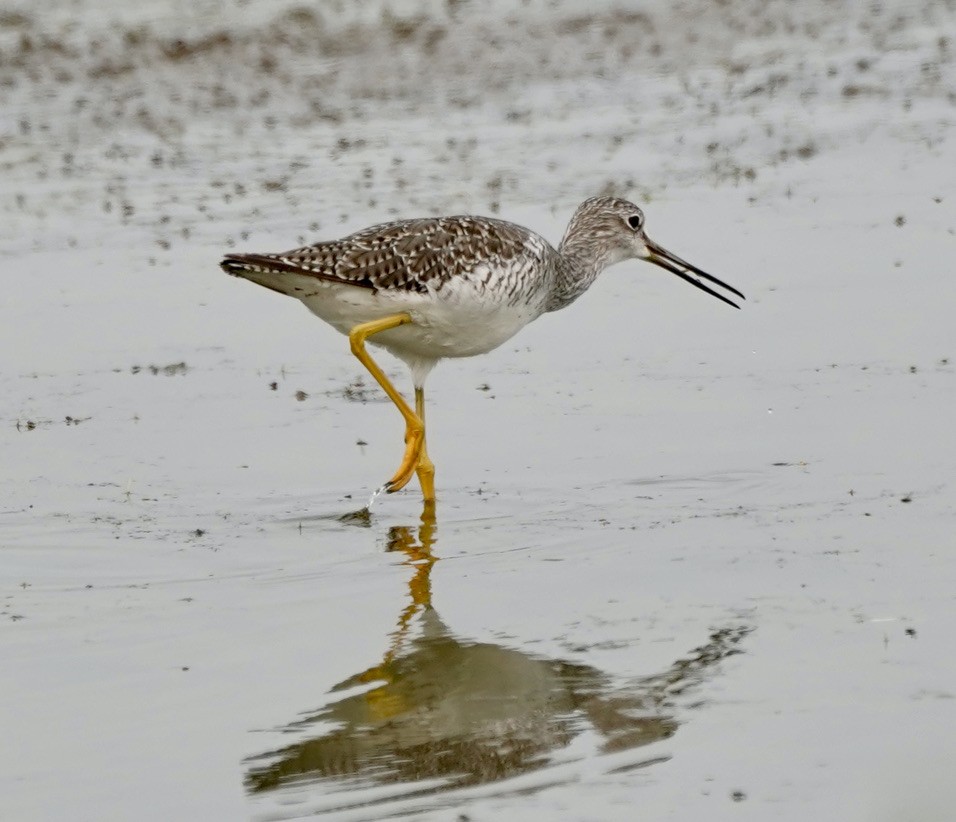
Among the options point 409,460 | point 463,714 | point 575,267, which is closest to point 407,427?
point 409,460

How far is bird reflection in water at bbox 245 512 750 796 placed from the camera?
5918 mm

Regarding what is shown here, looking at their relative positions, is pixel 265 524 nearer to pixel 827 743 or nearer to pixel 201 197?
pixel 827 743

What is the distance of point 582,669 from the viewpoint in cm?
673

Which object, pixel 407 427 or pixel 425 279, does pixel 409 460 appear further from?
pixel 425 279

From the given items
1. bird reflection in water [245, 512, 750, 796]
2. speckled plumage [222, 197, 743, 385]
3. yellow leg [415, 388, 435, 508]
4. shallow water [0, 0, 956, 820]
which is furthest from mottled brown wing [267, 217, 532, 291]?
bird reflection in water [245, 512, 750, 796]

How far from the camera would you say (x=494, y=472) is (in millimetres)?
9406

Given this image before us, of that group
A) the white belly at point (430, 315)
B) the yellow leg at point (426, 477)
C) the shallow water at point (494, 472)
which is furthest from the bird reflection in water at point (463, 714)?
the white belly at point (430, 315)

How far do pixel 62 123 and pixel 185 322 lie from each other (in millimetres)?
6204

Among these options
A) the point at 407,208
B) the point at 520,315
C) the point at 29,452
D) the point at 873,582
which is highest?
the point at 407,208

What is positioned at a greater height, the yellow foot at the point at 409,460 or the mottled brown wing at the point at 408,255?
the mottled brown wing at the point at 408,255

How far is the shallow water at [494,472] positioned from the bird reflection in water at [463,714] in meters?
0.02

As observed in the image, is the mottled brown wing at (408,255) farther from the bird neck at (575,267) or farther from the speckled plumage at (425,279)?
the bird neck at (575,267)

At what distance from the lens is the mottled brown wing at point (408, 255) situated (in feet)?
29.5

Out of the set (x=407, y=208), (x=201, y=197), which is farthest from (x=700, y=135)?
(x=201, y=197)
